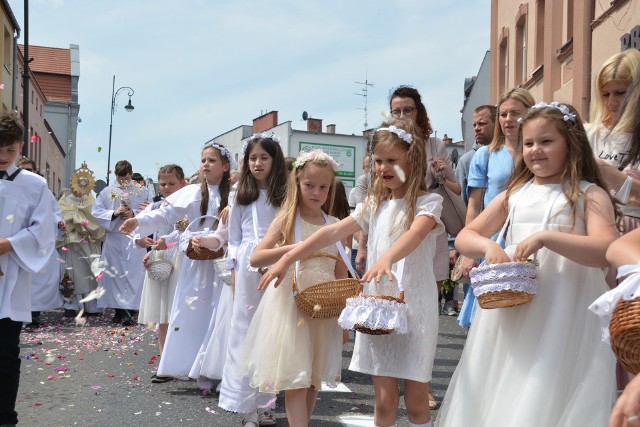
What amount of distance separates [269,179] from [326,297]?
5.68 ft

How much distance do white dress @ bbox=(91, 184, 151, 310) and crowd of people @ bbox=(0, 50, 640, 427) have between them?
16.5ft

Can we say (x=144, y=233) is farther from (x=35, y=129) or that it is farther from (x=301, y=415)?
(x=35, y=129)

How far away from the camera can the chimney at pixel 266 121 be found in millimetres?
68812

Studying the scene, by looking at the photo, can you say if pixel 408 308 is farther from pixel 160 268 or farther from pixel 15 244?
pixel 160 268

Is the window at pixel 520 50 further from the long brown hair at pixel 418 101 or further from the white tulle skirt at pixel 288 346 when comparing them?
the white tulle skirt at pixel 288 346

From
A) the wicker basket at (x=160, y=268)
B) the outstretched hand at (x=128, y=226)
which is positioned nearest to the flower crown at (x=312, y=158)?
the outstretched hand at (x=128, y=226)

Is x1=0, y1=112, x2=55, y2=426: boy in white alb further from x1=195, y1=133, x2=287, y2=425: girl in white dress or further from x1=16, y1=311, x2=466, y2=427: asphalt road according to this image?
x1=195, y1=133, x2=287, y2=425: girl in white dress

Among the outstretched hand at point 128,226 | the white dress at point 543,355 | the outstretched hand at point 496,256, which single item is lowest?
the white dress at point 543,355

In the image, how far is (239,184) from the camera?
21.1 feet

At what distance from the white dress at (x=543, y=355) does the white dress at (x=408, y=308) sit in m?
0.65

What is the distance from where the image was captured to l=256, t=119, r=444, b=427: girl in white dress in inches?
177

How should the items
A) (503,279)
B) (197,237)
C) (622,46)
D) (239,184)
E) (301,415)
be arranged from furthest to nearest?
1. (622,46)
2. (197,237)
3. (239,184)
4. (301,415)
5. (503,279)

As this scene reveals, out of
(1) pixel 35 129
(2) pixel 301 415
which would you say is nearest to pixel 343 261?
(2) pixel 301 415

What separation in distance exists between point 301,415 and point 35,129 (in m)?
43.3
